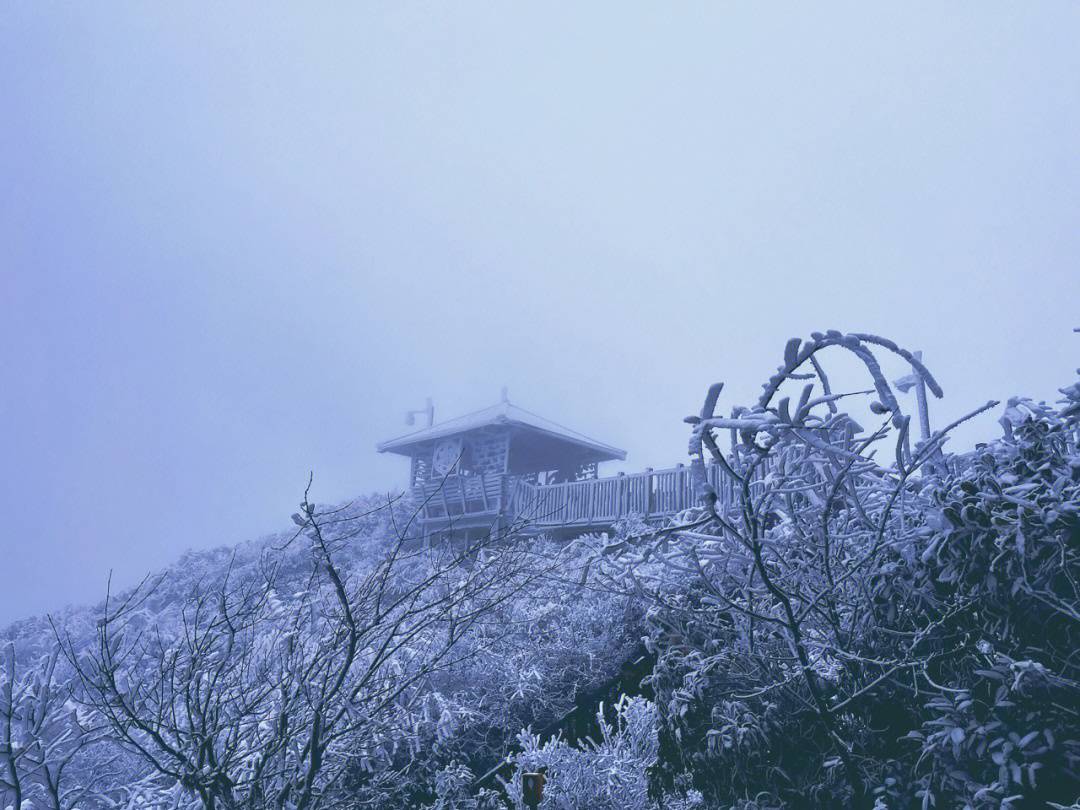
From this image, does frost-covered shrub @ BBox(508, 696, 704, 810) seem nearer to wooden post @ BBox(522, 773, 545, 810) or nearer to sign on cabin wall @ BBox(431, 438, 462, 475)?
wooden post @ BBox(522, 773, 545, 810)

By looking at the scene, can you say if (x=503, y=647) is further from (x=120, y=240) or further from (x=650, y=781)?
(x=120, y=240)

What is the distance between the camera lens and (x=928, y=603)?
2936mm

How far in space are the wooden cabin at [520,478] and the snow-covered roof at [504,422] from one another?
31 mm

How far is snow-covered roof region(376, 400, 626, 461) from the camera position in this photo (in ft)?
62.6

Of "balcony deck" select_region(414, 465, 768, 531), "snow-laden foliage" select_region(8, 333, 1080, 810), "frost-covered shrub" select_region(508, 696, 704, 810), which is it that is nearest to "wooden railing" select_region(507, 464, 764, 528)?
"balcony deck" select_region(414, 465, 768, 531)

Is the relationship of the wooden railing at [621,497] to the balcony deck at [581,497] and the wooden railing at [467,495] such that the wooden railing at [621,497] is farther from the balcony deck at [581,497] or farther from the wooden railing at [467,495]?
the wooden railing at [467,495]

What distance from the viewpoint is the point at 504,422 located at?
1864 cm

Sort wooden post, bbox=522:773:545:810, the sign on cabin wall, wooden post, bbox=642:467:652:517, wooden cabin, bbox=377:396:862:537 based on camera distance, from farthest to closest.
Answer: the sign on cabin wall → wooden cabin, bbox=377:396:862:537 → wooden post, bbox=642:467:652:517 → wooden post, bbox=522:773:545:810

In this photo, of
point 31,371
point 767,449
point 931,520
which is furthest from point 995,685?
point 31,371

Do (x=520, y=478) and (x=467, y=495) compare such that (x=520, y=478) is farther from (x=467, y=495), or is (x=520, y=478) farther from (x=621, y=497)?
(x=621, y=497)

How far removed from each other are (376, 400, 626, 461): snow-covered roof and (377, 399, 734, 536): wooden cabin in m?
0.03

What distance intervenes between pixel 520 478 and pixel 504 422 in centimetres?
158

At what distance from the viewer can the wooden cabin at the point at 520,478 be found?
45.8 feet

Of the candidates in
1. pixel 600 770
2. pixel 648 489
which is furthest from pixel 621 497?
pixel 600 770
